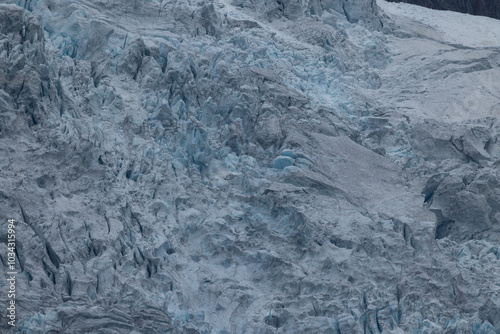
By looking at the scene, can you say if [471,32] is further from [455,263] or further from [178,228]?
[178,228]

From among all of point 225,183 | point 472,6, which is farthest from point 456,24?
point 225,183

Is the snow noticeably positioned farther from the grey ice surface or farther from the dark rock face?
the dark rock face

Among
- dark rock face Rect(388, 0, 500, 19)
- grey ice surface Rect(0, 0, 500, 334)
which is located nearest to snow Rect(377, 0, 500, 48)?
grey ice surface Rect(0, 0, 500, 334)

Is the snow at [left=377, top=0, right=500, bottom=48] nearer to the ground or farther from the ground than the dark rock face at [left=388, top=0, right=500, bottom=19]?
farther from the ground

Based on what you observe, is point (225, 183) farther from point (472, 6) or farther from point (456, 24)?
point (472, 6)

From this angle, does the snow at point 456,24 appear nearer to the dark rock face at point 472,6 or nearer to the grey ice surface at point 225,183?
the grey ice surface at point 225,183

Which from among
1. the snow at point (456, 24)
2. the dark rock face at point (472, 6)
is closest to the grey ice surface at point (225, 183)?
the snow at point (456, 24)

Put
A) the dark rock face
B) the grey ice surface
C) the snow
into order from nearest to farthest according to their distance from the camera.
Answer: the grey ice surface, the snow, the dark rock face

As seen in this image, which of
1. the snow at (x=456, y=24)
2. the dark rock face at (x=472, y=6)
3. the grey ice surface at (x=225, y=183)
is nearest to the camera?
the grey ice surface at (x=225, y=183)
